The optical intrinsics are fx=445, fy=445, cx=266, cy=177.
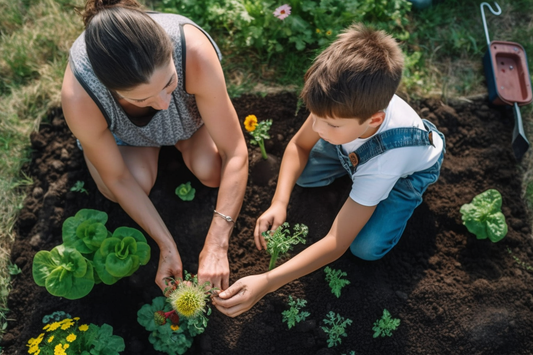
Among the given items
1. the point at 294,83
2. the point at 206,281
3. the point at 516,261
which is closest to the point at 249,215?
the point at 206,281

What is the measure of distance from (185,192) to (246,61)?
4.05 feet

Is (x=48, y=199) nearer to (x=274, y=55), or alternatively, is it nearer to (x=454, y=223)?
(x=274, y=55)

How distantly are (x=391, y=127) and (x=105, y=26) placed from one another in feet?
4.58

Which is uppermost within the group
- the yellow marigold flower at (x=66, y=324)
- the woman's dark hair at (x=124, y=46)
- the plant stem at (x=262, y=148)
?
the woman's dark hair at (x=124, y=46)

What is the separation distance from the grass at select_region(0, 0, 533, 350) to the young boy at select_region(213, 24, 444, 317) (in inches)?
32.1

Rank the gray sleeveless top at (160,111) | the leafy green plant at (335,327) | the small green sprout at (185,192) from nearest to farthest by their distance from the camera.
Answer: the gray sleeveless top at (160,111) < the leafy green plant at (335,327) < the small green sprout at (185,192)

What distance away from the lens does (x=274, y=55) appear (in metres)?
3.47

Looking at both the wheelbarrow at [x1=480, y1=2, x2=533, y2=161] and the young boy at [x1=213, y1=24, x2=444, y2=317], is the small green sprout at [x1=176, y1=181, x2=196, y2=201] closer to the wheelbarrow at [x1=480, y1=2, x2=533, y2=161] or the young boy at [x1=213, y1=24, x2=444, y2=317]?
the young boy at [x1=213, y1=24, x2=444, y2=317]

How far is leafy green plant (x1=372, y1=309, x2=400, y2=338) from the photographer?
8.37ft

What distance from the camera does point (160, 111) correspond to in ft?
8.04

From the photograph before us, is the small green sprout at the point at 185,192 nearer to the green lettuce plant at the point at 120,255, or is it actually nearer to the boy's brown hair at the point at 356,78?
the green lettuce plant at the point at 120,255

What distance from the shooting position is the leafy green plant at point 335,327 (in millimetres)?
2531

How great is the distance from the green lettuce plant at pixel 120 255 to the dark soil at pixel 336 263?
1.14 feet

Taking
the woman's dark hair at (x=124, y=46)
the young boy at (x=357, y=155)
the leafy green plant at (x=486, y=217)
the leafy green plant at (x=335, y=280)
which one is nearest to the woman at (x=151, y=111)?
the woman's dark hair at (x=124, y=46)
